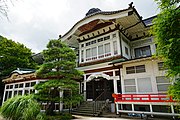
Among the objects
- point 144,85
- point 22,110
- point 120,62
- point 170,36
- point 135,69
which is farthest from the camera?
point 120,62

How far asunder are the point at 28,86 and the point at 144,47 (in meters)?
11.2

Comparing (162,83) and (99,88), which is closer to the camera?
(162,83)

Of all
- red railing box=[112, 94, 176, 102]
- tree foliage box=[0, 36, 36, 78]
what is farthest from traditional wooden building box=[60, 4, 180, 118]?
tree foliage box=[0, 36, 36, 78]

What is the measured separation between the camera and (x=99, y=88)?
10.6 metres

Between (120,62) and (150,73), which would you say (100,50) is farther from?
(150,73)

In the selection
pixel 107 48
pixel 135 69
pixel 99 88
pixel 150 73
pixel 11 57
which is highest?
pixel 11 57

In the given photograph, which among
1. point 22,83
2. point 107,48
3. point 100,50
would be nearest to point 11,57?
point 22,83

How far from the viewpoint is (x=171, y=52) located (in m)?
3.69

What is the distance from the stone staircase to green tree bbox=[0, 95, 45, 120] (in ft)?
10.3

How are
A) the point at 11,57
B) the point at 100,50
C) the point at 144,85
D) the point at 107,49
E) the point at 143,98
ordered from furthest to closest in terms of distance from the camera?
the point at 11,57
the point at 100,50
the point at 107,49
the point at 144,85
the point at 143,98

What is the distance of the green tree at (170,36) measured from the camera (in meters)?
3.56

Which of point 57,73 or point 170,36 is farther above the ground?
point 170,36

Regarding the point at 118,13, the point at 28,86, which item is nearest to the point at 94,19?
the point at 118,13

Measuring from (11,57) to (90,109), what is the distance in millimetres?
12271
